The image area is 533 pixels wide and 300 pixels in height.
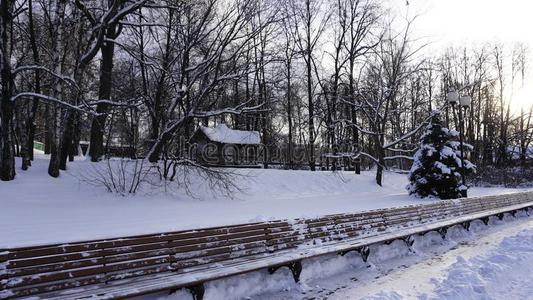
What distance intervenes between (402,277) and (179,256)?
357cm

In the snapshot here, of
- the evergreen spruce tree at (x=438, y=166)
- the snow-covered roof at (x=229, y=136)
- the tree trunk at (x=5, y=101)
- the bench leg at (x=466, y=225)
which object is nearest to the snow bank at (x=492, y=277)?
the bench leg at (x=466, y=225)

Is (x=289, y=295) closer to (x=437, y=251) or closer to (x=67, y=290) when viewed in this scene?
(x=67, y=290)

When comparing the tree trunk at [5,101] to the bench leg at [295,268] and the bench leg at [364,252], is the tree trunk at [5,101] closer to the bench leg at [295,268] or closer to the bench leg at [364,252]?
the bench leg at [295,268]

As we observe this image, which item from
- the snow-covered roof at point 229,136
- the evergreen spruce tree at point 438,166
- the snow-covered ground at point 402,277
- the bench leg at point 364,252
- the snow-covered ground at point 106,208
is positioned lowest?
the snow-covered ground at point 402,277

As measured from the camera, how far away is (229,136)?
32.5m

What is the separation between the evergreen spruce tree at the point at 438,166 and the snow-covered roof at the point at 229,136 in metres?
14.5

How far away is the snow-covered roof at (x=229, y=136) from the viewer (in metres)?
32.2

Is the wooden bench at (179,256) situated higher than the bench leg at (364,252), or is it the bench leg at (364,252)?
the wooden bench at (179,256)

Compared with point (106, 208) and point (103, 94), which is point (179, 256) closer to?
point (106, 208)

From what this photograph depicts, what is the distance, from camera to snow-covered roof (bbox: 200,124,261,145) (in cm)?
3222

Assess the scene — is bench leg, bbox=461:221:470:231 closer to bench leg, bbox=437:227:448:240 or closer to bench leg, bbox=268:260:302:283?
bench leg, bbox=437:227:448:240

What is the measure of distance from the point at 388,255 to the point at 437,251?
4.45 ft

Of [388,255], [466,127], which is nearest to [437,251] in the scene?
[388,255]

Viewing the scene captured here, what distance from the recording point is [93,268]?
4.70 m
